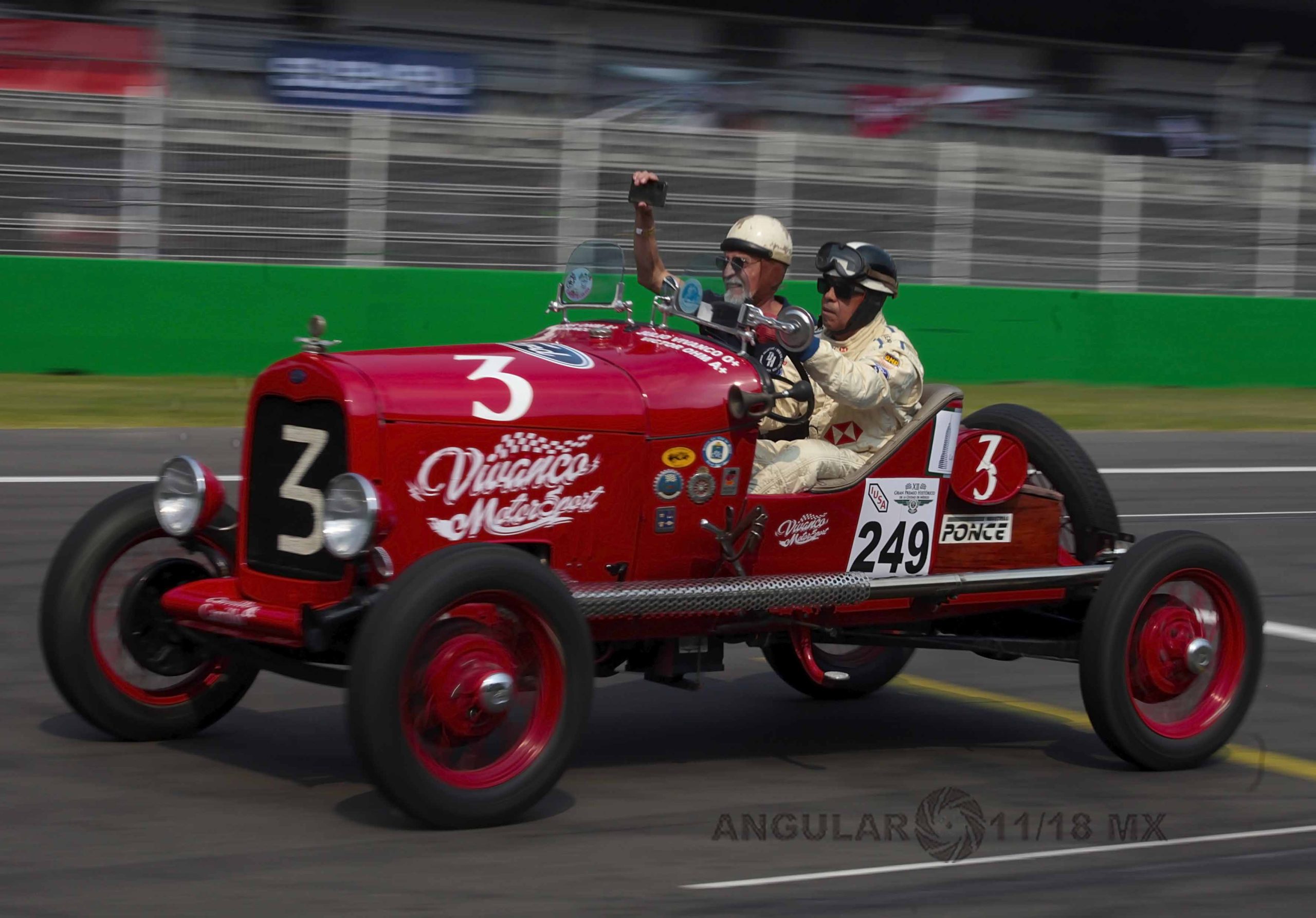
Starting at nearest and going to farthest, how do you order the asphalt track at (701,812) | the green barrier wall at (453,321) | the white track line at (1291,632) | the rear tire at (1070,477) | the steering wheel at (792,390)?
the asphalt track at (701,812), the steering wheel at (792,390), the rear tire at (1070,477), the white track line at (1291,632), the green barrier wall at (453,321)

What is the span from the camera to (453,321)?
17.1 m

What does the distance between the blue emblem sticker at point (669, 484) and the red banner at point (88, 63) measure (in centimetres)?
1188

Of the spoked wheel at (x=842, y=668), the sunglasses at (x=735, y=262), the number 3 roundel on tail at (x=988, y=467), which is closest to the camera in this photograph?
the number 3 roundel on tail at (x=988, y=467)

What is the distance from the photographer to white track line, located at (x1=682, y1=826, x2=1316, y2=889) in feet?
15.2

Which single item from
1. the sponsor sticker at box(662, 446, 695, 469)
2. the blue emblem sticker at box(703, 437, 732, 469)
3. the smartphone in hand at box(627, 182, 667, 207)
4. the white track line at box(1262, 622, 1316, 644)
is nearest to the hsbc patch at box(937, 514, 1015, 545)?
the blue emblem sticker at box(703, 437, 732, 469)

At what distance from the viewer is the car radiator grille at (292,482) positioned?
5293 millimetres

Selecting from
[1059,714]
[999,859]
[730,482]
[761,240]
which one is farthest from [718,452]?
[1059,714]

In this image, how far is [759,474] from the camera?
19.7 ft

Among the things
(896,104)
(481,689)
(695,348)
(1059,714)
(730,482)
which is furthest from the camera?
(896,104)

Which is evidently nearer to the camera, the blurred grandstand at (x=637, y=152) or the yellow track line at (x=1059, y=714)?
the yellow track line at (x=1059, y=714)

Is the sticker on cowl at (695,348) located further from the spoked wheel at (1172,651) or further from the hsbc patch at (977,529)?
the spoked wheel at (1172,651)

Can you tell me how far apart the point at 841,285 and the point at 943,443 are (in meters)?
0.68

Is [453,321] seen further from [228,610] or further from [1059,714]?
[228,610]

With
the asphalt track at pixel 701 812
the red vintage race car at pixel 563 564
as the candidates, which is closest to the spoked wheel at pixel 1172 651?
the red vintage race car at pixel 563 564
